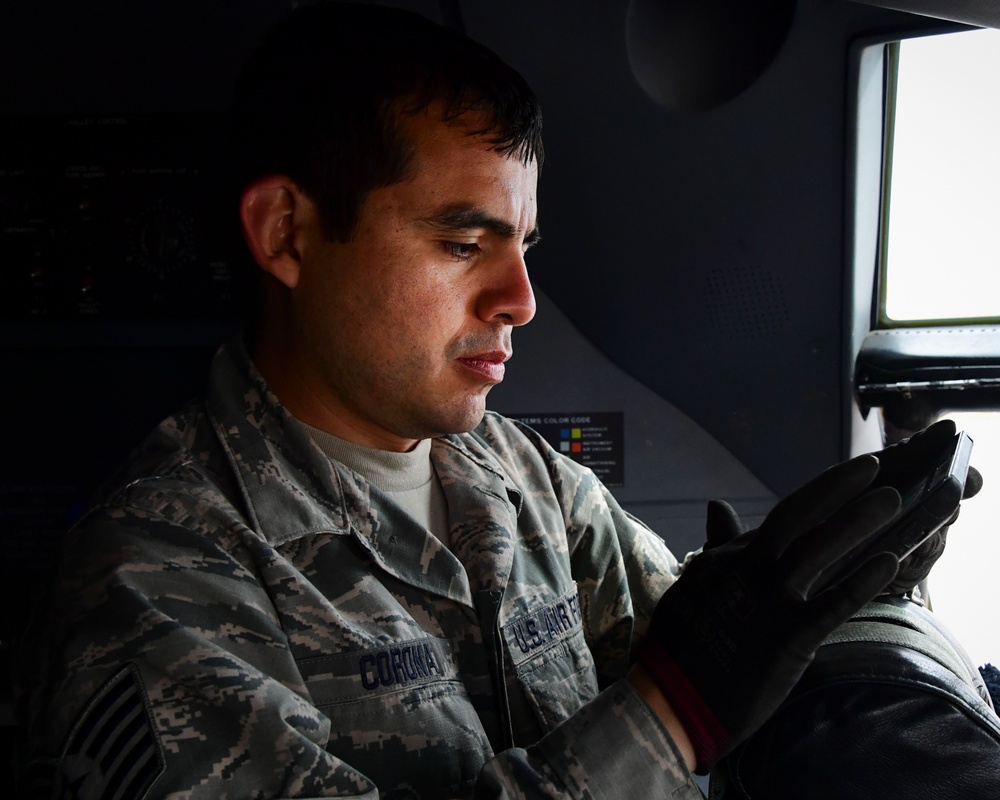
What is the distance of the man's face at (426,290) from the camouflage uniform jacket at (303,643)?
124 millimetres

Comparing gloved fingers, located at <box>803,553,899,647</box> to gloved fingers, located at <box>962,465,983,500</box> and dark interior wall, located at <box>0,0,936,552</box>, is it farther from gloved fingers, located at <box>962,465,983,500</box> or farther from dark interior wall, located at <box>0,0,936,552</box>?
dark interior wall, located at <box>0,0,936,552</box>

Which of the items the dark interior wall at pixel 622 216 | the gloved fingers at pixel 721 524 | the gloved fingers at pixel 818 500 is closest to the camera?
the gloved fingers at pixel 818 500

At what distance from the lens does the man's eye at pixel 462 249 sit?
1.32 meters

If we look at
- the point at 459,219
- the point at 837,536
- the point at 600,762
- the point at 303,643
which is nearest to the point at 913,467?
the point at 837,536

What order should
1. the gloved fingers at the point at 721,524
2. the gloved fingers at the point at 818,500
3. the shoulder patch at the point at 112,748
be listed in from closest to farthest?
the shoulder patch at the point at 112,748
the gloved fingers at the point at 818,500
the gloved fingers at the point at 721,524

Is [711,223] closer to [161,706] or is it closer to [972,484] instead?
[972,484]

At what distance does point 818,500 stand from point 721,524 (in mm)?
388

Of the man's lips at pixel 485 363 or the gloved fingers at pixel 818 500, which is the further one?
the man's lips at pixel 485 363

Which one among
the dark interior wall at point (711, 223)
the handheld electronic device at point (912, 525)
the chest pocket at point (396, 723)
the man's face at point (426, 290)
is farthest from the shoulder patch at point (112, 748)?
the dark interior wall at point (711, 223)

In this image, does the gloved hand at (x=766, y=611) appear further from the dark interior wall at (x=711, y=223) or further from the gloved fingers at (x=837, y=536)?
the dark interior wall at (x=711, y=223)

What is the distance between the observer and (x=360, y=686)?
1.18 meters

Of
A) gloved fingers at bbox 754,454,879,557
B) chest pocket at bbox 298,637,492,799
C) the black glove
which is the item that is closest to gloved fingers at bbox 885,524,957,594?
the black glove

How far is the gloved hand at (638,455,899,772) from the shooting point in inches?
41.0

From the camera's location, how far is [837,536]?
105 cm
